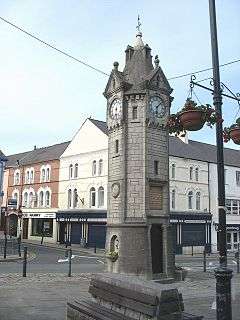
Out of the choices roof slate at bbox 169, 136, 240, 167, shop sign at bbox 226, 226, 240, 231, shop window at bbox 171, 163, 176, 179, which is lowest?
shop sign at bbox 226, 226, 240, 231

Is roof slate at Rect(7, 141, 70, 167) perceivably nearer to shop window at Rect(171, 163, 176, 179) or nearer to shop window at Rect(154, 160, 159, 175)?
shop window at Rect(171, 163, 176, 179)

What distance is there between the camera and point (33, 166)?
50156 mm

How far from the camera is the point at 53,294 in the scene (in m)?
13.6

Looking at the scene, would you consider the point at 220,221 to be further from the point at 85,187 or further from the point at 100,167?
the point at 85,187

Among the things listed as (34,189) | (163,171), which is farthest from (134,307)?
(34,189)

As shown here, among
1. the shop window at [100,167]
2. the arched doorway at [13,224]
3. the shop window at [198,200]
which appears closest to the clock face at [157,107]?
the shop window at [100,167]

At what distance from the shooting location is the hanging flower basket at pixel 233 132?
28.0 feet

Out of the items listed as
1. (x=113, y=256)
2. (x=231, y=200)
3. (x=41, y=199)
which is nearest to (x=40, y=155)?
(x=41, y=199)

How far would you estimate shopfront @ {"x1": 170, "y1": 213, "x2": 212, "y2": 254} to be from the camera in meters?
40.8

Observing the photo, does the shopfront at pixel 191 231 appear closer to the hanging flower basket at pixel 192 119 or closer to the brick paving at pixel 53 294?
the brick paving at pixel 53 294

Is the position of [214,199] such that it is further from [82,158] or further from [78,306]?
[78,306]

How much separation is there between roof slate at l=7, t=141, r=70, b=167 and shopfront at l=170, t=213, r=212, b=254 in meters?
15.6

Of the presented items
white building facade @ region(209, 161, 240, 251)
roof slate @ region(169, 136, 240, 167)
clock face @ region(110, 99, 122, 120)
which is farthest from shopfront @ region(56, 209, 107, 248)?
clock face @ region(110, 99, 122, 120)

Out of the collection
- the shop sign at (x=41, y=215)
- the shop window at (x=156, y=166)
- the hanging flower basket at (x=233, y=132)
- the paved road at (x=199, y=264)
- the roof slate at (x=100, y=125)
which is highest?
the roof slate at (x=100, y=125)
